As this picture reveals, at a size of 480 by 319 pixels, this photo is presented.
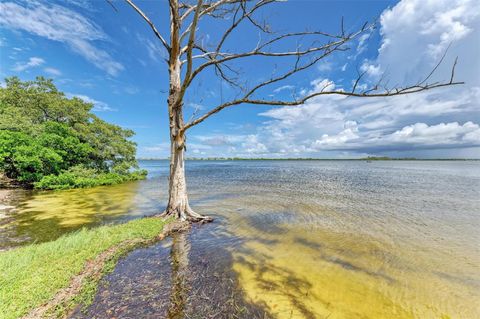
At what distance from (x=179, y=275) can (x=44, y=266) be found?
3002 mm

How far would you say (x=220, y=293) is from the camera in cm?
436

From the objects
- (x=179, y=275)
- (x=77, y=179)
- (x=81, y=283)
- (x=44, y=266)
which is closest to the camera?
(x=81, y=283)

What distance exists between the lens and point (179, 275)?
5016 millimetres

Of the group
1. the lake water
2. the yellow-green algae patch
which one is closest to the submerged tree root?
the lake water

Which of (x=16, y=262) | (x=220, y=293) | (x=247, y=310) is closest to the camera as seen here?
(x=247, y=310)

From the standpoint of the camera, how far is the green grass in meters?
3.56

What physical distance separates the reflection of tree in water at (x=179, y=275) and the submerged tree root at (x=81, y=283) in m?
0.95

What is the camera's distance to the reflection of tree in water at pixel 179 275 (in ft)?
12.5

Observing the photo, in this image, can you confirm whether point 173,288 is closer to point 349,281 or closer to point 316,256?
point 349,281

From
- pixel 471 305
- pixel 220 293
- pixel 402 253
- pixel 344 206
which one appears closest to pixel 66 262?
pixel 220 293

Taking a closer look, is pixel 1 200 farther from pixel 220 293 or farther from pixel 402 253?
pixel 402 253

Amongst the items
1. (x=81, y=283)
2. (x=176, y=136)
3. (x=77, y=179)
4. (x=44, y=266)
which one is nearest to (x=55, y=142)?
(x=77, y=179)

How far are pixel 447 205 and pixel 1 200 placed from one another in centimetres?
2940

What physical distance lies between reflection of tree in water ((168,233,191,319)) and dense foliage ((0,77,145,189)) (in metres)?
19.2
